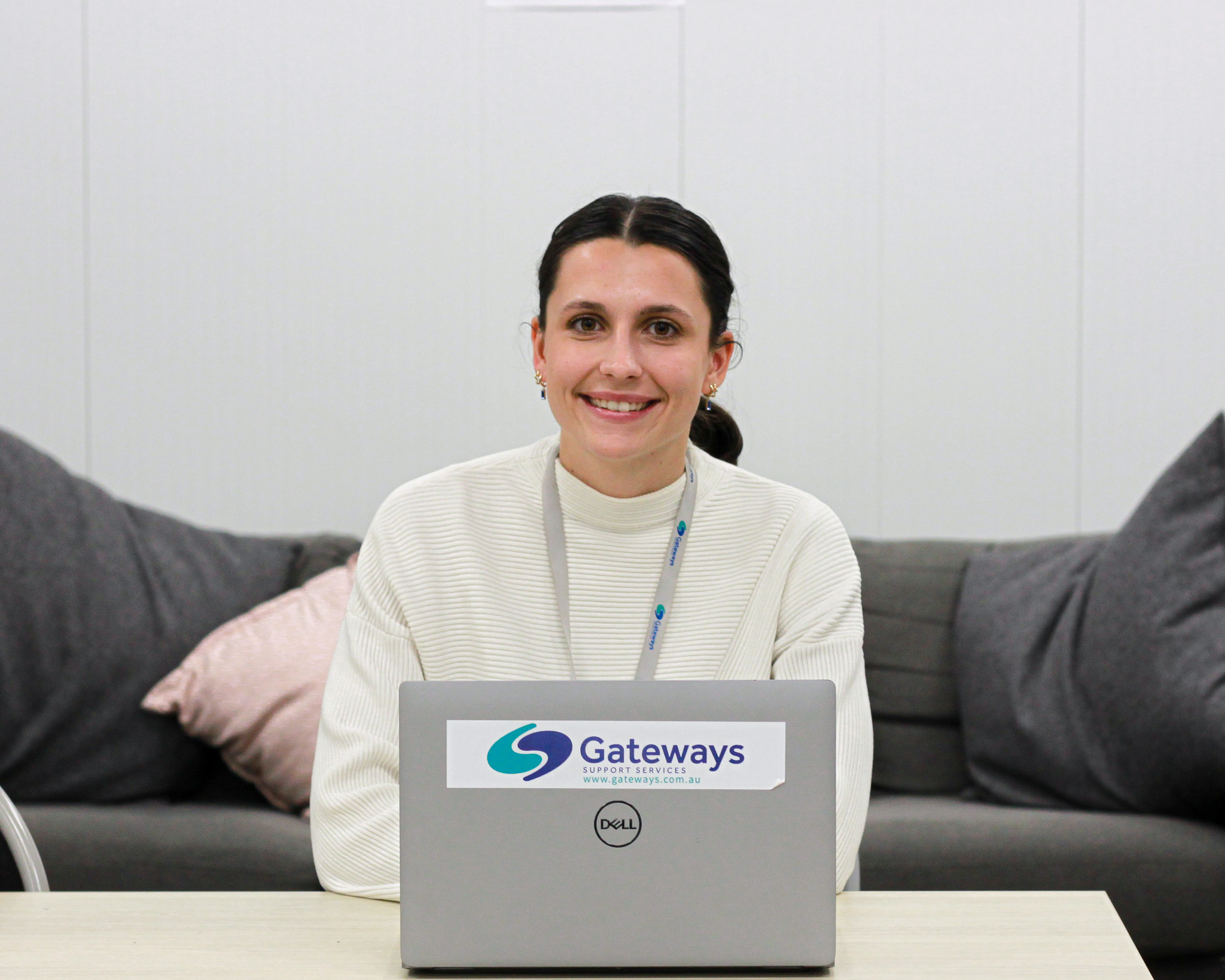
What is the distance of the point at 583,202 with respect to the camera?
305 centimetres

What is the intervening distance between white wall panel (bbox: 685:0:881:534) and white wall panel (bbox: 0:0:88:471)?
1429 millimetres

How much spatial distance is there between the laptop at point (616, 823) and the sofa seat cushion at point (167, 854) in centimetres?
126

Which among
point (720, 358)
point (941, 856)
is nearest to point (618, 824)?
point (720, 358)

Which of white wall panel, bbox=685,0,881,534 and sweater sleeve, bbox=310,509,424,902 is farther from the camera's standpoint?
white wall panel, bbox=685,0,881,534

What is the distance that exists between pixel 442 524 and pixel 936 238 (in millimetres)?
1784

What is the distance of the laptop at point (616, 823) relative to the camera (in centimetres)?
96

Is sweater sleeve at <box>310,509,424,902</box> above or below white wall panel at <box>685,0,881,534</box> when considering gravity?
below

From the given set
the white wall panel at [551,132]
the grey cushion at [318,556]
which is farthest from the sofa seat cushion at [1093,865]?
the white wall panel at [551,132]

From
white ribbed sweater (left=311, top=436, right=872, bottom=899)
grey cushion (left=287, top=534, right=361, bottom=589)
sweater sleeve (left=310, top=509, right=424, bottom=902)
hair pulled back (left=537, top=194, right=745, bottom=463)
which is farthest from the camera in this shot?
grey cushion (left=287, top=534, right=361, bottom=589)

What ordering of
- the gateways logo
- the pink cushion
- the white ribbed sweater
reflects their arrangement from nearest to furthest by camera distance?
the gateways logo < the white ribbed sweater < the pink cushion

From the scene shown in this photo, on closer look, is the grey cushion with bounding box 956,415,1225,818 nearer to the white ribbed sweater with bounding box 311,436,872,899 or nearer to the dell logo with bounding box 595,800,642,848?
the white ribbed sweater with bounding box 311,436,872,899

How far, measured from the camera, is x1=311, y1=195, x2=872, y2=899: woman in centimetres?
158

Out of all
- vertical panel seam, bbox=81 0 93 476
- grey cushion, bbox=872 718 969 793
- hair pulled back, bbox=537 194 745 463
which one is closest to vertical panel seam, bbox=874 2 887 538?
grey cushion, bbox=872 718 969 793

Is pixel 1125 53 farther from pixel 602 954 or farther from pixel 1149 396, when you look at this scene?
pixel 602 954
